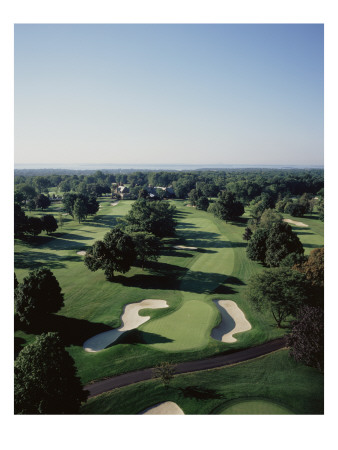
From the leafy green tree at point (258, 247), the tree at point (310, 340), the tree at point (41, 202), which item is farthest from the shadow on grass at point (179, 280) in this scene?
the tree at point (41, 202)

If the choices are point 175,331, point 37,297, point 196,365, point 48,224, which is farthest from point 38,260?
point 196,365

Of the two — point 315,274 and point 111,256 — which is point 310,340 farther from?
point 111,256

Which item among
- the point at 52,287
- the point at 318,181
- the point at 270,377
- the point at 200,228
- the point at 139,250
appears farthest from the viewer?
the point at 318,181

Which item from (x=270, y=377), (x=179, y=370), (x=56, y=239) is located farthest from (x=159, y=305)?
(x=56, y=239)

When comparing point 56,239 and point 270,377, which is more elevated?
point 56,239

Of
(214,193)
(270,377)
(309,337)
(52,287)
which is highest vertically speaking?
(214,193)

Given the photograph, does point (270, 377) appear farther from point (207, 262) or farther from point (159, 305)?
point (207, 262)

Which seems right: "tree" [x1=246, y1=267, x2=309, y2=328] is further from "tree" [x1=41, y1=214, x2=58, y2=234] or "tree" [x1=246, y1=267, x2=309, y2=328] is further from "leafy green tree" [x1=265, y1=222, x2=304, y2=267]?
"tree" [x1=41, y1=214, x2=58, y2=234]
